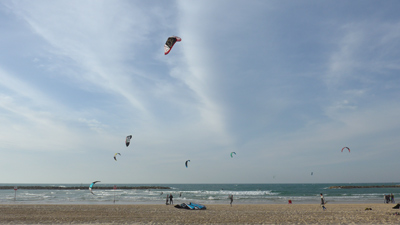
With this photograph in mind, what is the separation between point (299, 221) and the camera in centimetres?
1398

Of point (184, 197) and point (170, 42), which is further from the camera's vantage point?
point (184, 197)

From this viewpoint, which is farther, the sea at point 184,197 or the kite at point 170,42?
the sea at point 184,197

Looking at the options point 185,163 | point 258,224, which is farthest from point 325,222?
point 185,163

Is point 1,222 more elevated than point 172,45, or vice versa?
point 172,45

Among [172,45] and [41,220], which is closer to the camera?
[172,45]

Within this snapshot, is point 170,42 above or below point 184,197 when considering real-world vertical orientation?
above

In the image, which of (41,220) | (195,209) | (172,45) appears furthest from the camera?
(195,209)

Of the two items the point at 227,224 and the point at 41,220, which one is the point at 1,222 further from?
the point at 227,224

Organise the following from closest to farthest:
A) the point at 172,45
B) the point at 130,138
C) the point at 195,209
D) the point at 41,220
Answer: the point at 172,45 < the point at 41,220 < the point at 195,209 < the point at 130,138

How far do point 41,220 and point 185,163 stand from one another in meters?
18.4

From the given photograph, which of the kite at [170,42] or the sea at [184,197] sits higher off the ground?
the kite at [170,42]

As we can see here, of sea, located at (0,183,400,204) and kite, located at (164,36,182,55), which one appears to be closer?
kite, located at (164,36,182,55)

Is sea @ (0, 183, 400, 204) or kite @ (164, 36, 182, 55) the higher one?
kite @ (164, 36, 182, 55)

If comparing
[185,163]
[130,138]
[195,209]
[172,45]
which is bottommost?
[195,209]
